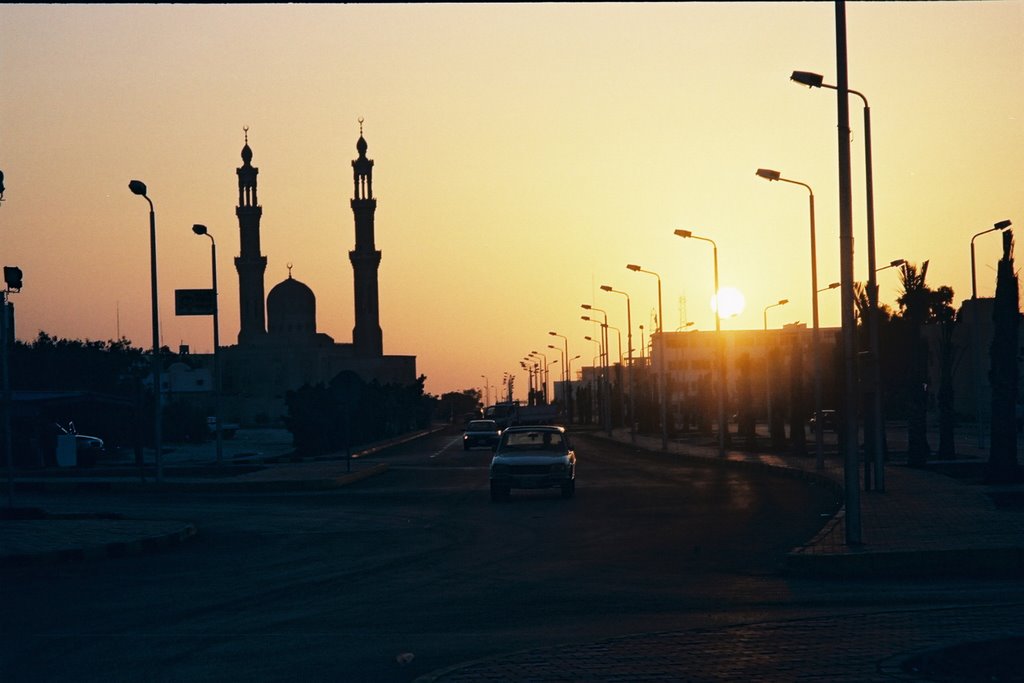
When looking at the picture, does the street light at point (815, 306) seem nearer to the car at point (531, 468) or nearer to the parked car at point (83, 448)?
the car at point (531, 468)

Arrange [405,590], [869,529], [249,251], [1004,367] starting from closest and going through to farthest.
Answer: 1. [405,590]
2. [869,529]
3. [1004,367]
4. [249,251]

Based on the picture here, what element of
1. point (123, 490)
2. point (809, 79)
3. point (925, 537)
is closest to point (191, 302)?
point (123, 490)

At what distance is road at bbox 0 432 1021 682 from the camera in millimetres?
10633

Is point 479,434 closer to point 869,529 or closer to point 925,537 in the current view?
point 869,529

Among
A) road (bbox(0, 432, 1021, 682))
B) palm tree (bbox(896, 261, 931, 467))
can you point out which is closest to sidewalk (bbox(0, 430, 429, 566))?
road (bbox(0, 432, 1021, 682))

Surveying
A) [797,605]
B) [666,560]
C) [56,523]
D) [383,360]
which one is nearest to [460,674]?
A: [797,605]

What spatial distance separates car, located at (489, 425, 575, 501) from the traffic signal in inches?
362

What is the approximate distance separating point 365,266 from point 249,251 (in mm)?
10068

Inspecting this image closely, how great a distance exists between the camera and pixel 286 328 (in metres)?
139

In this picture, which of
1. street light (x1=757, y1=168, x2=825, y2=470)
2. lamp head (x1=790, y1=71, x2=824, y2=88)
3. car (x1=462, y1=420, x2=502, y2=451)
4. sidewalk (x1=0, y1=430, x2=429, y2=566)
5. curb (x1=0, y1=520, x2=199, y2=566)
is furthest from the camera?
car (x1=462, y1=420, x2=502, y2=451)

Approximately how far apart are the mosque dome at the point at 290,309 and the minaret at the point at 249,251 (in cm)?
111

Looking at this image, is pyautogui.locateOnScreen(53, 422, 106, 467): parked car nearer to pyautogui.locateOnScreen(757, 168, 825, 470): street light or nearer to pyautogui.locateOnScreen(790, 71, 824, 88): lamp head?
pyautogui.locateOnScreen(757, 168, 825, 470): street light

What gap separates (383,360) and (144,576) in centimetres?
12473

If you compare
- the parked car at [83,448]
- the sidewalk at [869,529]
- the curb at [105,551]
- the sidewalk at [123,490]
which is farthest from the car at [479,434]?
the curb at [105,551]
